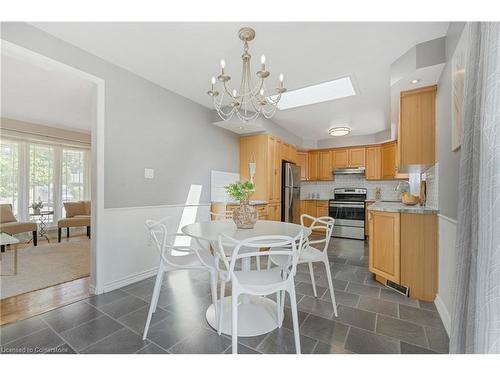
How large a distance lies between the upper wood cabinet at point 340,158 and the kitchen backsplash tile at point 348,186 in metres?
0.39

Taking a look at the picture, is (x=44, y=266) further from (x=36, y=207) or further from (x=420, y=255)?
(x=420, y=255)

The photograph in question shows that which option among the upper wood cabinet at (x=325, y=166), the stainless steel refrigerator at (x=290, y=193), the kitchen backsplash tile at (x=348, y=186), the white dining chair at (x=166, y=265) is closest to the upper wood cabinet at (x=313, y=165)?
the upper wood cabinet at (x=325, y=166)

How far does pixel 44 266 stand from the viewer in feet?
10.1

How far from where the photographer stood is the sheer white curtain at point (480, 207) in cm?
74

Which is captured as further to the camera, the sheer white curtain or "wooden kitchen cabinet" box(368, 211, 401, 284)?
"wooden kitchen cabinet" box(368, 211, 401, 284)

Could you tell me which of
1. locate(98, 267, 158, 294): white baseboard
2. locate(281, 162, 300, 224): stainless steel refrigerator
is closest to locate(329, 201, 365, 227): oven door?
locate(281, 162, 300, 224): stainless steel refrigerator

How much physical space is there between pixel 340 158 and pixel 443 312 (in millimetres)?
4312

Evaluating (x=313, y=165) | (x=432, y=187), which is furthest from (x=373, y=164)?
(x=432, y=187)

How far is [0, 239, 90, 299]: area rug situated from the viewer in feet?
8.05

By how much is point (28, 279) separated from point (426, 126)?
470 cm

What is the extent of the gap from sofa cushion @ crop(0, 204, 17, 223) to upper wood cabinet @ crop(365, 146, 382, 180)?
7255 mm

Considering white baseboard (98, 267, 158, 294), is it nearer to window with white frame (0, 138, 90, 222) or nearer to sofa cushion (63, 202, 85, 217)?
sofa cushion (63, 202, 85, 217)

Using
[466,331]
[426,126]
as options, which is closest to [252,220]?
[466,331]
